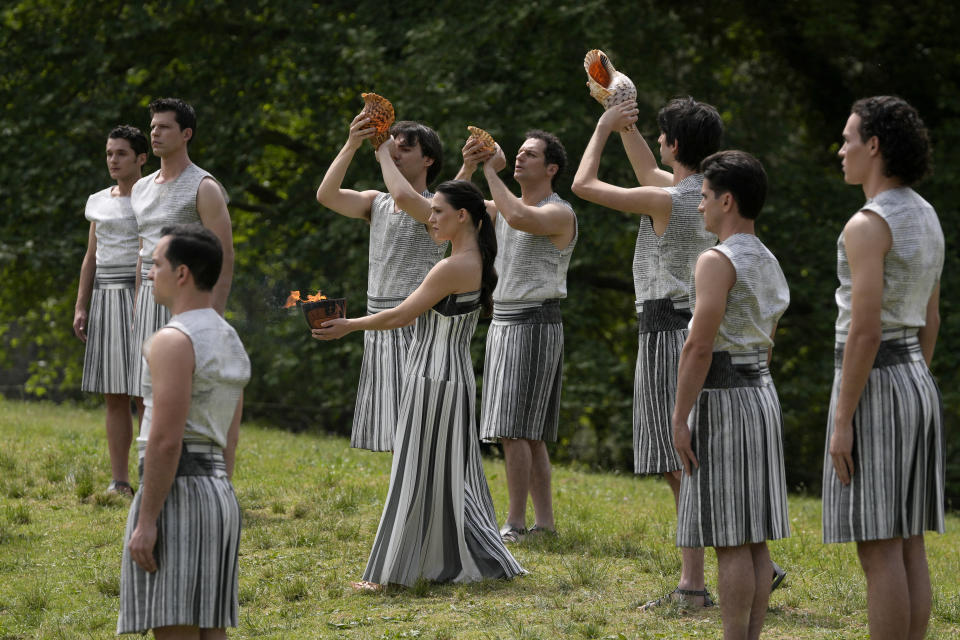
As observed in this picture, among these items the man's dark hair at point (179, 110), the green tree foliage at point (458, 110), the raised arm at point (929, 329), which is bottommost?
the raised arm at point (929, 329)

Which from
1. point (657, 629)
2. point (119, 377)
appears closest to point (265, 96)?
point (119, 377)

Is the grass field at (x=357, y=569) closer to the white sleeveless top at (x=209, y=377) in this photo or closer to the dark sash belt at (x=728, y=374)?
the dark sash belt at (x=728, y=374)

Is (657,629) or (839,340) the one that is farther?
(657,629)

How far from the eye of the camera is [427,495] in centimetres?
577

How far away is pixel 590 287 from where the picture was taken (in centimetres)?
1564

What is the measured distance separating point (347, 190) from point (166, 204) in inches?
38.9

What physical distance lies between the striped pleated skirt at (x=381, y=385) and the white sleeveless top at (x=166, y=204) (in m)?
1.12

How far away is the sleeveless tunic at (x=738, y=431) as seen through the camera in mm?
4367

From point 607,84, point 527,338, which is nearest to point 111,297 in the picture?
point 527,338

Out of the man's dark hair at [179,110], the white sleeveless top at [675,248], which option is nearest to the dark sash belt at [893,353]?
the white sleeveless top at [675,248]

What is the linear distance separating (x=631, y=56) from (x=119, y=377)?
889cm

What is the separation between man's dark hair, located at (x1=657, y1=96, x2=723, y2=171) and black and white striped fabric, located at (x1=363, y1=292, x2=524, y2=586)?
1.18 meters

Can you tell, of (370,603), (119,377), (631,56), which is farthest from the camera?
(631,56)

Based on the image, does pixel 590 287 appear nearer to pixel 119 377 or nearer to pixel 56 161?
pixel 56 161
